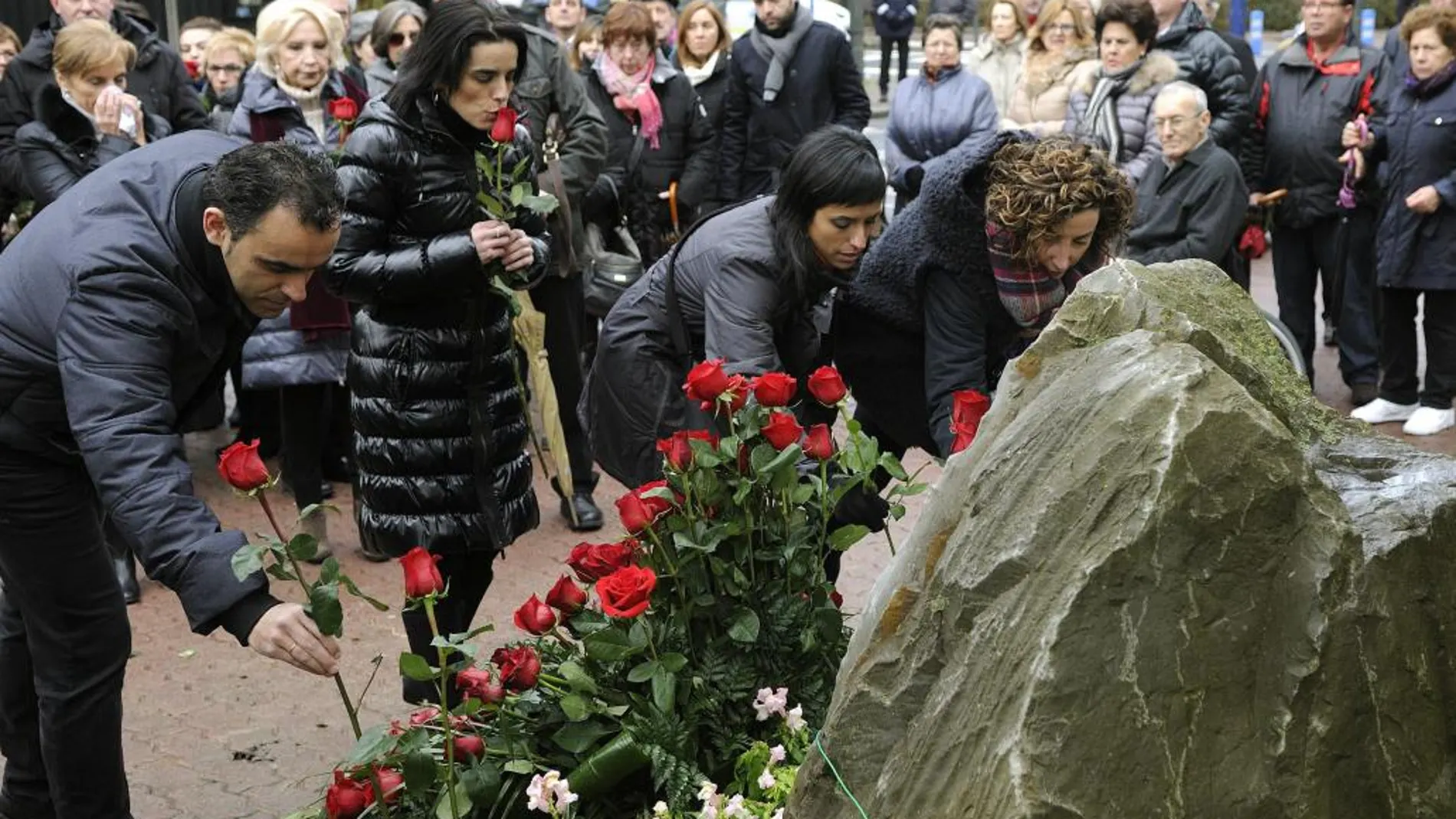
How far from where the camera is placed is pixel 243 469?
135 inches

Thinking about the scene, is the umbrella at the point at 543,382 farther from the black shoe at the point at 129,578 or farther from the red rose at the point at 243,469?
the red rose at the point at 243,469

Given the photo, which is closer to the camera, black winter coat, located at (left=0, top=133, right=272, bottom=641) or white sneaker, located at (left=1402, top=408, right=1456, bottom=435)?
black winter coat, located at (left=0, top=133, right=272, bottom=641)

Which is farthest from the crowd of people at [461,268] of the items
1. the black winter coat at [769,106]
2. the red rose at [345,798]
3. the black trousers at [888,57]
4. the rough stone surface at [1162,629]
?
the black trousers at [888,57]

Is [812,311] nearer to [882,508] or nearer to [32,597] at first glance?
[882,508]

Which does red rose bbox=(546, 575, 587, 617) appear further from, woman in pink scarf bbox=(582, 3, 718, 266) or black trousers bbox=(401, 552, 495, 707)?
woman in pink scarf bbox=(582, 3, 718, 266)

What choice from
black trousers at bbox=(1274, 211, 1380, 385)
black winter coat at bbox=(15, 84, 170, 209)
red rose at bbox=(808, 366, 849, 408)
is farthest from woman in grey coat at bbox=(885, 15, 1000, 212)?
red rose at bbox=(808, 366, 849, 408)

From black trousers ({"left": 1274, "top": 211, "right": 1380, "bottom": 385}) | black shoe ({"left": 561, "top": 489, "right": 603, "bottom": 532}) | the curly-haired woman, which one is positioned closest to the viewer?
the curly-haired woman

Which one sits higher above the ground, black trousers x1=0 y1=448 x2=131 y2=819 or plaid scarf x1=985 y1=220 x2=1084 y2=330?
plaid scarf x1=985 y1=220 x2=1084 y2=330

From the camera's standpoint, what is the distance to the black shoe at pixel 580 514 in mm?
7379

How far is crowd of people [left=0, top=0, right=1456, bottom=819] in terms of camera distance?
12.2ft

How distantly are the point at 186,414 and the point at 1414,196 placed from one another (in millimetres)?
6423

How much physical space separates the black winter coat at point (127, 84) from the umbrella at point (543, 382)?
2439 millimetres

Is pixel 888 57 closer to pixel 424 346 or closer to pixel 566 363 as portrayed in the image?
pixel 566 363

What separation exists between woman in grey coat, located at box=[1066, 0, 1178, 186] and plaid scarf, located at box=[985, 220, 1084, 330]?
170 inches
